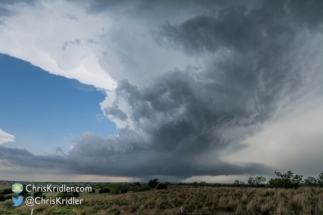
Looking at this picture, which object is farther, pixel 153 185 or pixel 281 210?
pixel 153 185

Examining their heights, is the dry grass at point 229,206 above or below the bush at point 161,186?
above

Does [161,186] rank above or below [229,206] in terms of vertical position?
below

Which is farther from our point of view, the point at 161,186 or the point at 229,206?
the point at 161,186

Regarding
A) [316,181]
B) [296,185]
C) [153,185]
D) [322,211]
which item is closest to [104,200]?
[322,211]

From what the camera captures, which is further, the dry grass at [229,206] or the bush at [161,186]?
the bush at [161,186]

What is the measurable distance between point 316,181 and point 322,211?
157 feet

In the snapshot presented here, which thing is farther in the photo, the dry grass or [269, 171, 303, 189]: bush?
[269, 171, 303, 189]: bush

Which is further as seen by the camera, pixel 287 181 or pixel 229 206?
pixel 287 181

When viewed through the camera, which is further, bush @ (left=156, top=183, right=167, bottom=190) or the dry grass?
bush @ (left=156, top=183, right=167, bottom=190)

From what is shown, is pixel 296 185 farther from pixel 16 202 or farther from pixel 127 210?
pixel 16 202

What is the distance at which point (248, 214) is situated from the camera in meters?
18.8

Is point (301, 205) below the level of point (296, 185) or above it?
above

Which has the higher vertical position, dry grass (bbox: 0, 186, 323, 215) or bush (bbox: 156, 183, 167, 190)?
dry grass (bbox: 0, 186, 323, 215)

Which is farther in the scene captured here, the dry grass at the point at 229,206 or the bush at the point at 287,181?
the bush at the point at 287,181
